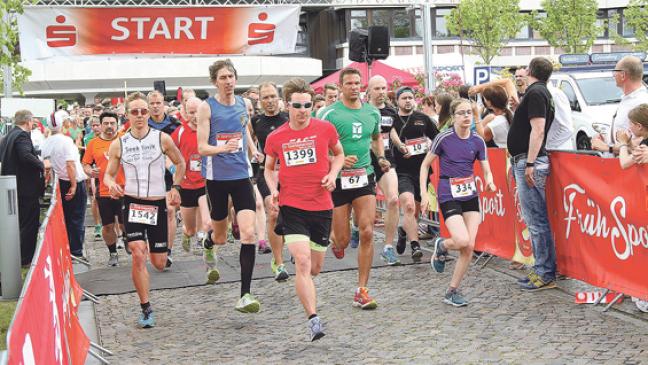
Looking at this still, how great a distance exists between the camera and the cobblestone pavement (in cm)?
645

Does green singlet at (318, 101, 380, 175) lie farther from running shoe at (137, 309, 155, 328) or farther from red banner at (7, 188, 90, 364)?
red banner at (7, 188, 90, 364)

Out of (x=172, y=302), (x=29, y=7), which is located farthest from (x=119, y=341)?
(x=29, y=7)

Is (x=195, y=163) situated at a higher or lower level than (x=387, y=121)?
lower

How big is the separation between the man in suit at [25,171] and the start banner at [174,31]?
382 inches

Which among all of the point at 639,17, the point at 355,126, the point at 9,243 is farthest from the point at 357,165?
the point at 639,17

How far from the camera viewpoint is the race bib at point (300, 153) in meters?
7.23

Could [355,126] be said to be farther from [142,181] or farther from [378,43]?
[378,43]

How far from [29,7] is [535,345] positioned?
1694cm

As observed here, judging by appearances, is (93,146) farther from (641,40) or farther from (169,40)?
(641,40)

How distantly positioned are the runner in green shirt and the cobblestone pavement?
0.49m

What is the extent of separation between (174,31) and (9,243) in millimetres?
13187

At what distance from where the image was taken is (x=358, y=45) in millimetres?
15992

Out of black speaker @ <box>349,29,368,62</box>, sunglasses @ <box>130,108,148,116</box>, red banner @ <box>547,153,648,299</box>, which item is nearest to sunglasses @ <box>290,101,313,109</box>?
sunglasses @ <box>130,108,148,116</box>

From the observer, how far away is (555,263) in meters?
8.57
